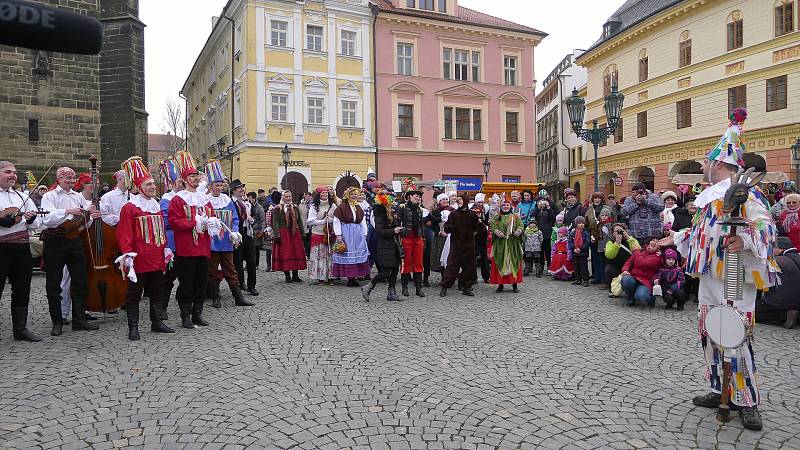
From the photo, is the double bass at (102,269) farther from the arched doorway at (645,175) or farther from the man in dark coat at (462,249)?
the arched doorway at (645,175)

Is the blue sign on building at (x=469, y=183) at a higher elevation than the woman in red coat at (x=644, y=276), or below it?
higher

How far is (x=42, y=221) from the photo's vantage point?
6.61 metres

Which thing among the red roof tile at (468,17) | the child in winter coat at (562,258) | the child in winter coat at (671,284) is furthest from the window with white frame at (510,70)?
the child in winter coat at (671,284)

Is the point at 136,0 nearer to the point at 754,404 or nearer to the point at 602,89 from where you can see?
the point at 754,404

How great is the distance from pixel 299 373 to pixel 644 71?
32.5m

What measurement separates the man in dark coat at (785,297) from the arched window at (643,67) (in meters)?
27.4

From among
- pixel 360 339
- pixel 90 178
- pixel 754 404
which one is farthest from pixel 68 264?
pixel 754 404

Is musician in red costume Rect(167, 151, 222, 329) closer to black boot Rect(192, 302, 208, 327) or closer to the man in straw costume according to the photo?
black boot Rect(192, 302, 208, 327)

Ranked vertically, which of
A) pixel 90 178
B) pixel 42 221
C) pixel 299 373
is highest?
pixel 90 178

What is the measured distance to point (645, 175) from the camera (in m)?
33.3

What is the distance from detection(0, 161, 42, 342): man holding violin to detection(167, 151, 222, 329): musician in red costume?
1.56 meters

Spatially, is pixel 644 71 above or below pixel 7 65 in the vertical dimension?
above

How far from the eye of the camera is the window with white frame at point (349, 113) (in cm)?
3058

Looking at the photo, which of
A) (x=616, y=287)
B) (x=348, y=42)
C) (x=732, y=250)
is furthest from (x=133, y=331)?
(x=348, y=42)
